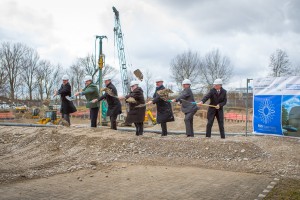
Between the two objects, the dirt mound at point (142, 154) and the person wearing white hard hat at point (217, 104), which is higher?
the person wearing white hard hat at point (217, 104)

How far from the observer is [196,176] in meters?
7.28

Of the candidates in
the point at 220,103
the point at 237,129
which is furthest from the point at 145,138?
the point at 237,129

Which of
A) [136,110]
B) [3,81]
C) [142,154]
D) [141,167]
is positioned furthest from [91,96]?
[3,81]

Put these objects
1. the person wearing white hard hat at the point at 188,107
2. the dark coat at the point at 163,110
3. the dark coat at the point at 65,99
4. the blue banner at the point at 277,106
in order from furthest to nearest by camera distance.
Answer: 1. the dark coat at the point at 65,99
2. the dark coat at the point at 163,110
3. the person wearing white hard hat at the point at 188,107
4. the blue banner at the point at 277,106

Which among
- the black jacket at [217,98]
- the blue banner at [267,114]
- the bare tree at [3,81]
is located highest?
the bare tree at [3,81]

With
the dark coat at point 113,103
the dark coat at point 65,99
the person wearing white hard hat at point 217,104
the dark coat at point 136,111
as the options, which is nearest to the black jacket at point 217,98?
the person wearing white hard hat at point 217,104

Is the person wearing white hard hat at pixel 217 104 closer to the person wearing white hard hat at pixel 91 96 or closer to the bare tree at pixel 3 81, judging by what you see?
the person wearing white hard hat at pixel 91 96

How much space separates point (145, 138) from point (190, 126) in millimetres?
1617

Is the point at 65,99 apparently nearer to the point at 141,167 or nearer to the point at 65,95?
the point at 65,95

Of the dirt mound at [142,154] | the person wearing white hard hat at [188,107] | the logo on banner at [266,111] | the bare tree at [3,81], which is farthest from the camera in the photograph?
the bare tree at [3,81]

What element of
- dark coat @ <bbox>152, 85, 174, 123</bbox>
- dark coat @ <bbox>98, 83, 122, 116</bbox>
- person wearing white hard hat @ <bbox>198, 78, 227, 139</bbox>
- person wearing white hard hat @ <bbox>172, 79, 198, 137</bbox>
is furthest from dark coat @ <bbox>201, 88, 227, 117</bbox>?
dark coat @ <bbox>98, 83, 122, 116</bbox>

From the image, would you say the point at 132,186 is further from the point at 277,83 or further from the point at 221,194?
the point at 277,83

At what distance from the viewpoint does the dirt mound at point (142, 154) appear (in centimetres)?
820

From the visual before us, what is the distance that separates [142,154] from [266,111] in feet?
14.2
